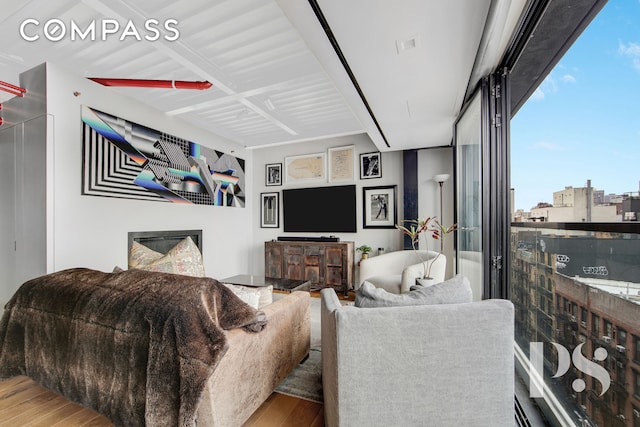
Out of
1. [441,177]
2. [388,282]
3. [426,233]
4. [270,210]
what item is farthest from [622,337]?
[270,210]

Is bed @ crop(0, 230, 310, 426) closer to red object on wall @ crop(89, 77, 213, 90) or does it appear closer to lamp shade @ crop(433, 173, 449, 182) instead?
red object on wall @ crop(89, 77, 213, 90)

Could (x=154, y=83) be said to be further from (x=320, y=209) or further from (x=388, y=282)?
(x=388, y=282)

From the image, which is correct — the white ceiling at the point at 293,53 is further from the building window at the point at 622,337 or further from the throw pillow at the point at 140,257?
the throw pillow at the point at 140,257

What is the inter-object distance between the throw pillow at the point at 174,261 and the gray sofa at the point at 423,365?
153cm

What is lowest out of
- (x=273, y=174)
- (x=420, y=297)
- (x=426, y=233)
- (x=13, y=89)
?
(x=420, y=297)

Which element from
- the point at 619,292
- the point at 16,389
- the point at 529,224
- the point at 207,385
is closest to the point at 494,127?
the point at 529,224

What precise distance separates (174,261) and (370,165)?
3.35m

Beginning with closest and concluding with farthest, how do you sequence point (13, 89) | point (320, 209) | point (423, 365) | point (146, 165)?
1. point (423, 365)
2. point (13, 89)
3. point (146, 165)
4. point (320, 209)

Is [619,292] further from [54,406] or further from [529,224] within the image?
[54,406]

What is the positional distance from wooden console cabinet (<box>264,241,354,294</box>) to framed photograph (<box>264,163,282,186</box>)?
126 centimetres

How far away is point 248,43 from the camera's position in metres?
2.22

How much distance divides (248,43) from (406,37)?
1.33m

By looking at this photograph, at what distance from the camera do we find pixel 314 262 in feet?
14.1
